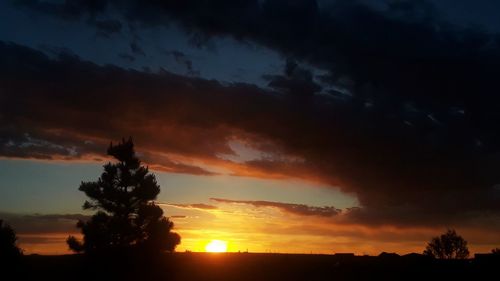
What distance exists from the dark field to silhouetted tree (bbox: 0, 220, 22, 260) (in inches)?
44.9

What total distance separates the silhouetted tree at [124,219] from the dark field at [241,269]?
170 inches

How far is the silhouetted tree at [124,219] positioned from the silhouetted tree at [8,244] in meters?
7.84

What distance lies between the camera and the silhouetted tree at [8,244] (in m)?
48.9

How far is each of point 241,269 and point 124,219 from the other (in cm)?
1536

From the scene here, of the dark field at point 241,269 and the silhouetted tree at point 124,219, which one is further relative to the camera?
the silhouetted tree at point 124,219

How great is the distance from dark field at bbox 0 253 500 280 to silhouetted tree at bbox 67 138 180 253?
4.31 metres

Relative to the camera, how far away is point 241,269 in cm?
4888

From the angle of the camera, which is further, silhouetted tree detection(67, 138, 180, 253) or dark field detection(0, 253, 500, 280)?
silhouetted tree detection(67, 138, 180, 253)

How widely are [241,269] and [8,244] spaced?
64.2 feet

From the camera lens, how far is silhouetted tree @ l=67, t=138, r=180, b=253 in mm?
58469

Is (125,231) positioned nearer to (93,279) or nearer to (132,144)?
(132,144)

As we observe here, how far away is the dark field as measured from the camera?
4569 cm

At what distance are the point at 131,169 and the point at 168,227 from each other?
7.16 m

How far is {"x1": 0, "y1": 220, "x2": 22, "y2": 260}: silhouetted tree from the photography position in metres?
48.9
